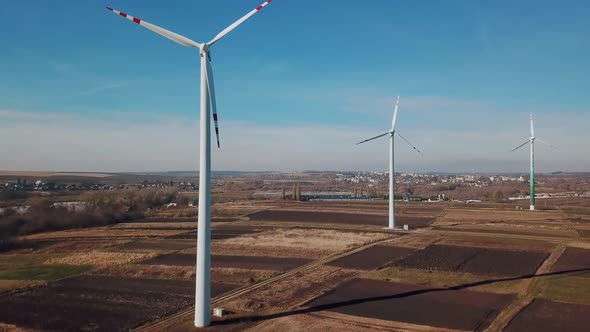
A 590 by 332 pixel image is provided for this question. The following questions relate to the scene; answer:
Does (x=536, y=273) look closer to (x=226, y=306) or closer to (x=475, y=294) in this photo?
(x=475, y=294)

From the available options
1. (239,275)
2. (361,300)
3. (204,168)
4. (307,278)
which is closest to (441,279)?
(361,300)

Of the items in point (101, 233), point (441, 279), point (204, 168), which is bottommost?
point (101, 233)

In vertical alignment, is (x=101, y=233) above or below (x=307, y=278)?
below

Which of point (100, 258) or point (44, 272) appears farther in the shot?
point (100, 258)

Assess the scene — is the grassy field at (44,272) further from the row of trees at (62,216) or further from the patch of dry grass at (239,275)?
the row of trees at (62,216)

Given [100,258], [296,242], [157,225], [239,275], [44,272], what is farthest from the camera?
[157,225]

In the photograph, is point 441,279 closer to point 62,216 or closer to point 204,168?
point 204,168

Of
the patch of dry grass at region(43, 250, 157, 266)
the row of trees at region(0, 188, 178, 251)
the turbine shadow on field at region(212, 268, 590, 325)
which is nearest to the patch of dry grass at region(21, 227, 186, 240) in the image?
the row of trees at region(0, 188, 178, 251)

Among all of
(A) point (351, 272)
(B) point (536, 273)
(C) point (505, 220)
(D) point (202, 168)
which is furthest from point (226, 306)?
(C) point (505, 220)

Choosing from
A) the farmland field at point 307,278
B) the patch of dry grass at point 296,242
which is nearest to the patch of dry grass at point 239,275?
the farmland field at point 307,278

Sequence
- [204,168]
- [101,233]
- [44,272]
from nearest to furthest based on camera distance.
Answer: [204,168] → [44,272] → [101,233]
